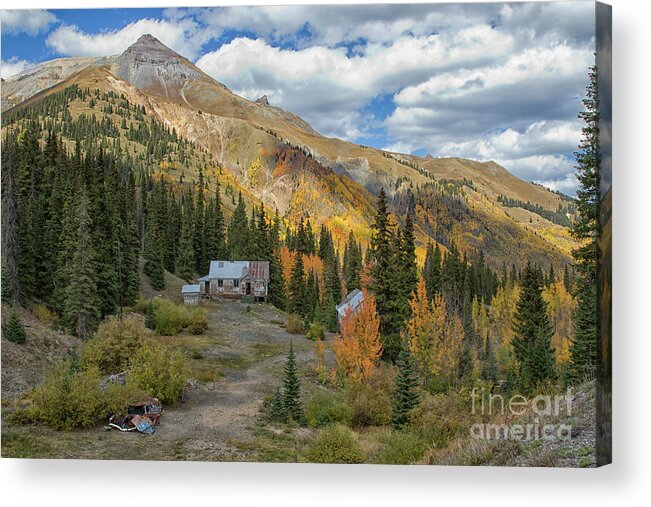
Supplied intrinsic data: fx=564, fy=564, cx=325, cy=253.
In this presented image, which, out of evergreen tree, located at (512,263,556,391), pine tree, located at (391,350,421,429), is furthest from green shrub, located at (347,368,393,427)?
evergreen tree, located at (512,263,556,391)

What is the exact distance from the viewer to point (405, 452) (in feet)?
31.8

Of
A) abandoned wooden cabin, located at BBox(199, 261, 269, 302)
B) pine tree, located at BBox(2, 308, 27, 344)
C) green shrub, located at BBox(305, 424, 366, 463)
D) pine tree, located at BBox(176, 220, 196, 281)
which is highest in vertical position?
pine tree, located at BBox(176, 220, 196, 281)

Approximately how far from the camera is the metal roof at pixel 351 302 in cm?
1112

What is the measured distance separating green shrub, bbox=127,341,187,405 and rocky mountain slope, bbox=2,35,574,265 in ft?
12.2

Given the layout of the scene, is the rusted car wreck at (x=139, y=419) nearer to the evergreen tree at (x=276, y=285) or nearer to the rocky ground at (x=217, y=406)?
the rocky ground at (x=217, y=406)

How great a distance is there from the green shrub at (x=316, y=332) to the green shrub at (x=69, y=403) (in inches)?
156

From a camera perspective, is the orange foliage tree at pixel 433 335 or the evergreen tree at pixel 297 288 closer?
the orange foliage tree at pixel 433 335

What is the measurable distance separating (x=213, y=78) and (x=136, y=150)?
8.53 ft

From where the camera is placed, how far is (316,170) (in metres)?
12.2

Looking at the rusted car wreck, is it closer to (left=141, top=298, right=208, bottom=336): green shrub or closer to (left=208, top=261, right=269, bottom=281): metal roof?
(left=141, top=298, right=208, bottom=336): green shrub

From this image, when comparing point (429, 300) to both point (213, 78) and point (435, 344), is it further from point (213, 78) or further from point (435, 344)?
point (213, 78)

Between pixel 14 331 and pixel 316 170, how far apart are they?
678cm

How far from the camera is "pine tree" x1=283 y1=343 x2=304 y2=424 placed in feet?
34.0

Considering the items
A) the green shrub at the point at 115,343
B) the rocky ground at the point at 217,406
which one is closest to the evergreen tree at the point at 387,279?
the rocky ground at the point at 217,406
